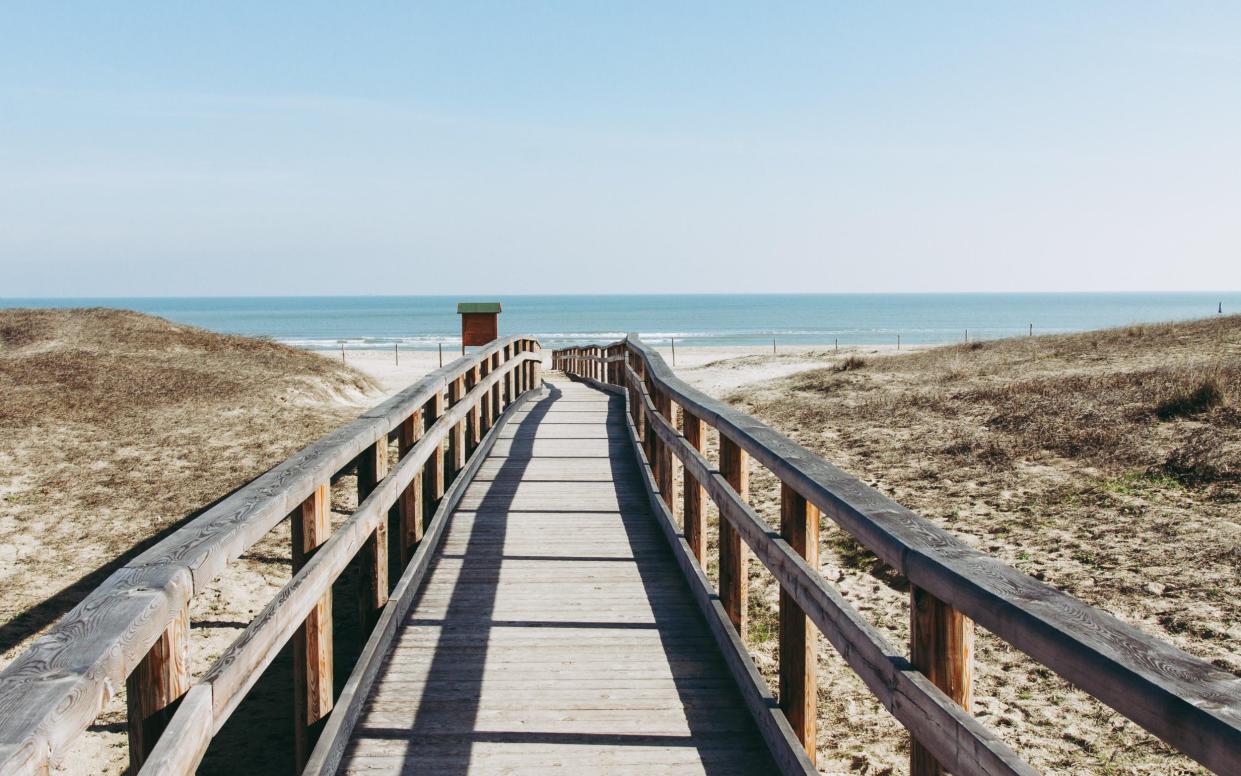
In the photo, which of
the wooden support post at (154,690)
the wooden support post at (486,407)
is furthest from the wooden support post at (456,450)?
the wooden support post at (154,690)

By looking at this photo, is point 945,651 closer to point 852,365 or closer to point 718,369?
point 852,365

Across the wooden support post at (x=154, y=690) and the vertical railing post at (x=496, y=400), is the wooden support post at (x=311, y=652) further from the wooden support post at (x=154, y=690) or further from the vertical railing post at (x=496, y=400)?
the vertical railing post at (x=496, y=400)

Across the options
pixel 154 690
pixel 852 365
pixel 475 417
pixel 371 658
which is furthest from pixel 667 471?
pixel 852 365

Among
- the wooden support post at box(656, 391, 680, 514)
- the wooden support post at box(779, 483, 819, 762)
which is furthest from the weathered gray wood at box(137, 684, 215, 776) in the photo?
the wooden support post at box(656, 391, 680, 514)

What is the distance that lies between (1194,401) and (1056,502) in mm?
3381

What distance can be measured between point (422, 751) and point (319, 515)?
95 cm

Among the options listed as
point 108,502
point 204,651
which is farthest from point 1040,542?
point 108,502

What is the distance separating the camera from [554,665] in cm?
418

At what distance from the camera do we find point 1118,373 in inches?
547

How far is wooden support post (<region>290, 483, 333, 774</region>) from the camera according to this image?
11.0ft

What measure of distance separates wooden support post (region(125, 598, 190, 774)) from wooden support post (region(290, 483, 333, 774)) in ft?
3.82

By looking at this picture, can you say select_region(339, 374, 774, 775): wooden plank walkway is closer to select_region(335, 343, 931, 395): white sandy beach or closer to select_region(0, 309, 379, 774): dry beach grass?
select_region(0, 309, 379, 774): dry beach grass

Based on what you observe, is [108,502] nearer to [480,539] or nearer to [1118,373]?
[480,539]

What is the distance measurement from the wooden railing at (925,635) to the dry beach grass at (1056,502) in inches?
65.5
